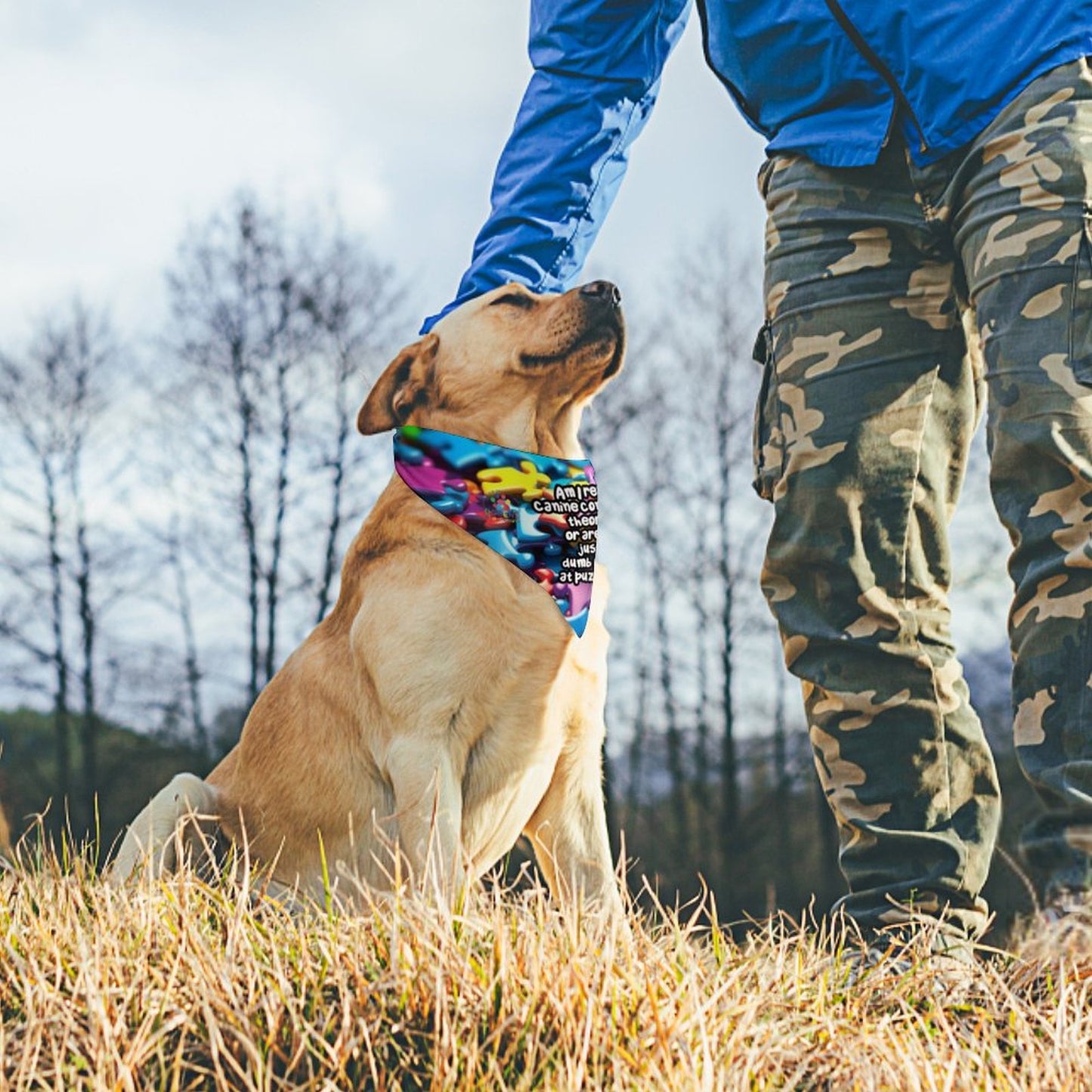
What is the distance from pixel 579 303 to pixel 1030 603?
5.01 ft

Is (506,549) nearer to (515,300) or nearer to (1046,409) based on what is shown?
(515,300)

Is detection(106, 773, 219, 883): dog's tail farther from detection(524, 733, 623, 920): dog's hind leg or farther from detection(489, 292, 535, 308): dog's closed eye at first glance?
detection(489, 292, 535, 308): dog's closed eye

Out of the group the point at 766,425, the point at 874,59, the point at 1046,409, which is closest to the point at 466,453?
the point at 766,425

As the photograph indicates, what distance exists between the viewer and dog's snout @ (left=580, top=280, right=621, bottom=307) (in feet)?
11.0

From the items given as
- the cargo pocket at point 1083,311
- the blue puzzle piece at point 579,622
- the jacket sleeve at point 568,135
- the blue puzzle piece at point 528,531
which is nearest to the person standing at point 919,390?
the cargo pocket at point 1083,311

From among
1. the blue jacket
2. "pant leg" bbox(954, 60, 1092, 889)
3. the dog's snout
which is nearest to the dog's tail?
the blue jacket

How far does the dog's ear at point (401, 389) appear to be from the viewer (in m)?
3.38

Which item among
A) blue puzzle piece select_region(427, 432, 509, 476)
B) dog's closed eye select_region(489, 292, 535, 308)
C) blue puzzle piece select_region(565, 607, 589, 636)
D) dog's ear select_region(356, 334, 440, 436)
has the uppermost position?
dog's closed eye select_region(489, 292, 535, 308)

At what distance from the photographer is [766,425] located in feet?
9.46

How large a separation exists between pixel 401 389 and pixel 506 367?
30cm

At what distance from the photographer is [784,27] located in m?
2.76

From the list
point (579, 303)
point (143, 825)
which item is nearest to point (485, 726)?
point (143, 825)

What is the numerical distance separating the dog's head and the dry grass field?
161cm

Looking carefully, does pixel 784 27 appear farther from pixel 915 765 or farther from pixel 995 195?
pixel 915 765
